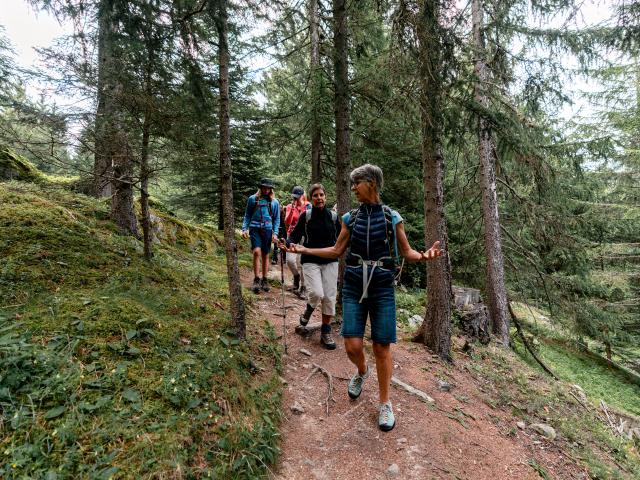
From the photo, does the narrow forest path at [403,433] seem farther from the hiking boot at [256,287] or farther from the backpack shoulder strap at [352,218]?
the hiking boot at [256,287]

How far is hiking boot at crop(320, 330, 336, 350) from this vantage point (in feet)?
17.9

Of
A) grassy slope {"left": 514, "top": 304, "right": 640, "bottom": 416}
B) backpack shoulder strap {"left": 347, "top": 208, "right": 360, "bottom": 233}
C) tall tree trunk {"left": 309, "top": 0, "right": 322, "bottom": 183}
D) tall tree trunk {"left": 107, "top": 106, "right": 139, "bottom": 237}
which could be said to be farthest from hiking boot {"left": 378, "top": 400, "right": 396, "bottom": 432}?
grassy slope {"left": 514, "top": 304, "right": 640, "bottom": 416}

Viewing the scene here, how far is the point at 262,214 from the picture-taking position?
7371mm

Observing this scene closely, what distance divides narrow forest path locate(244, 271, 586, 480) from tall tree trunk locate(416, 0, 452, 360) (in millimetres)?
688

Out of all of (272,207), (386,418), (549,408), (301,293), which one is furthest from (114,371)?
(549,408)

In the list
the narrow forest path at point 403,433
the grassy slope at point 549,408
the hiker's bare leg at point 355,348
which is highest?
the hiker's bare leg at point 355,348

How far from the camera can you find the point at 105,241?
5.58 m

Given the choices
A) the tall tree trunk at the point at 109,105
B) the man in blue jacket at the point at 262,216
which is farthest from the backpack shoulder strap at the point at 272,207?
the tall tree trunk at the point at 109,105

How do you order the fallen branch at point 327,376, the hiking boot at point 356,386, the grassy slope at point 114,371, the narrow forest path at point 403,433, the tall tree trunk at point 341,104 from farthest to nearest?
1. the tall tree trunk at point 341,104
2. the fallen branch at point 327,376
3. the hiking boot at point 356,386
4. the narrow forest path at point 403,433
5. the grassy slope at point 114,371

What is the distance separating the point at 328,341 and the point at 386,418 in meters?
1.83

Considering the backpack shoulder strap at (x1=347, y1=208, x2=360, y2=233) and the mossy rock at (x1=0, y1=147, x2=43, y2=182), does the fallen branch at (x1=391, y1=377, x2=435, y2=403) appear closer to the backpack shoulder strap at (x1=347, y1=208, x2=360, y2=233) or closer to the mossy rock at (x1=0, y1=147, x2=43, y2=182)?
the backpack shoulder strap at (x1=347, y1=208, x2=360, y2=233)

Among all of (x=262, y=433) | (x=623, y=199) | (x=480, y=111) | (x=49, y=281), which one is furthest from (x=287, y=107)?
(x=623, y=199)

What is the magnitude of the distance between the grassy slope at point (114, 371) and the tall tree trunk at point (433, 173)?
2.74 metres

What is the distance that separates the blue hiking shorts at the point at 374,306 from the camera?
3.67m
